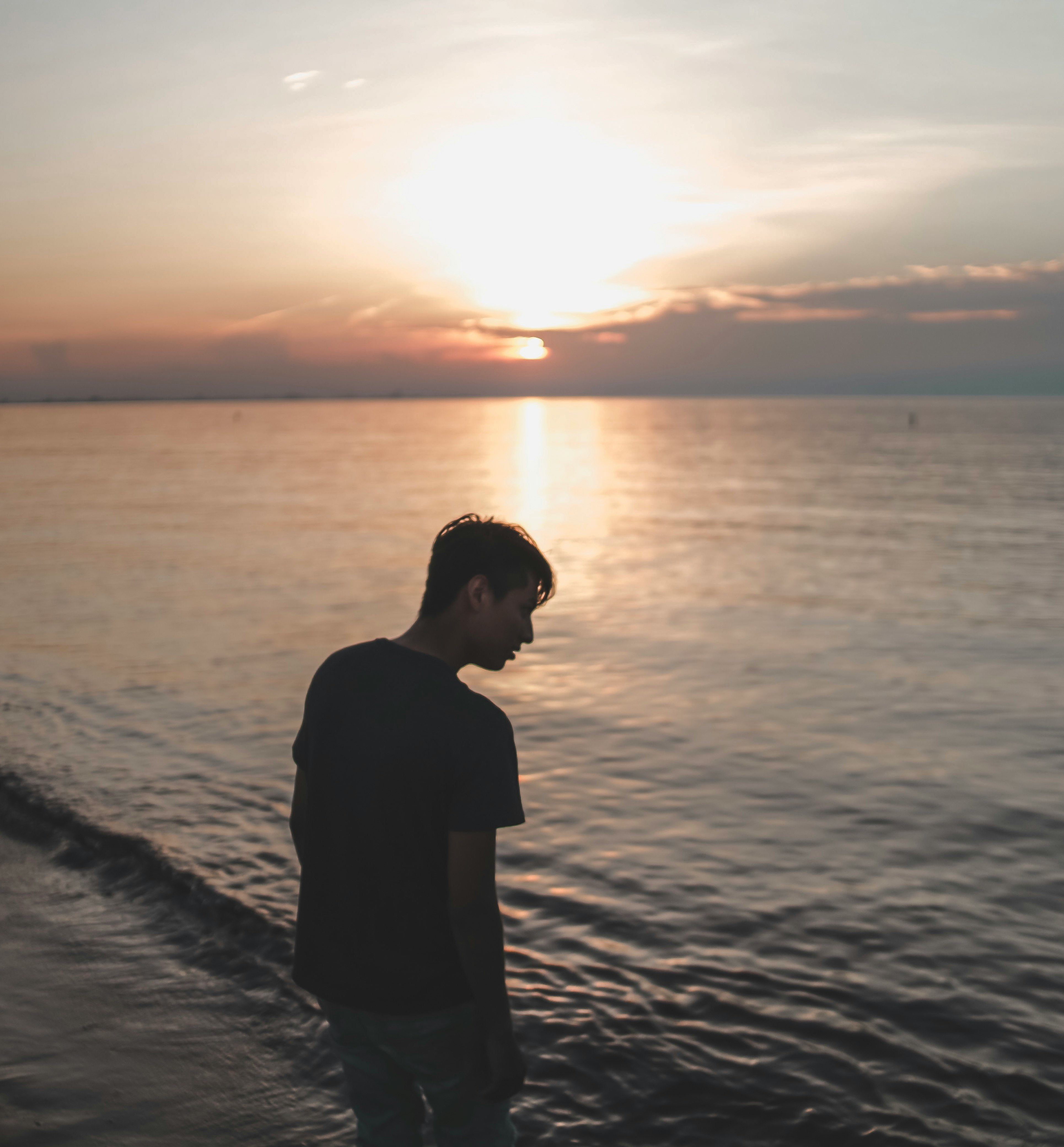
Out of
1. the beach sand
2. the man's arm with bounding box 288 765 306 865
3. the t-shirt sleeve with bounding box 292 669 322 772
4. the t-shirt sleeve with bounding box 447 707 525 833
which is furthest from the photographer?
the beach sand

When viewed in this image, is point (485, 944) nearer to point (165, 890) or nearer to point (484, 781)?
point (484, 781)

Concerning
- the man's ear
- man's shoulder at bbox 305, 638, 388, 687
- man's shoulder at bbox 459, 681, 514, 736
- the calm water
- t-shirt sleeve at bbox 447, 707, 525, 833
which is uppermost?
the man's ear

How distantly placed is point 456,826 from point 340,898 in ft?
1.50

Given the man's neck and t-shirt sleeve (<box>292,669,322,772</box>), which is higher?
the man's neck

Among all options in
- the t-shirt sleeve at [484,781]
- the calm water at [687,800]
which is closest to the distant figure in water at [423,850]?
the t-shirt sleeve at [484,781]

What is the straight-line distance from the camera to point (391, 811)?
9.11 feet

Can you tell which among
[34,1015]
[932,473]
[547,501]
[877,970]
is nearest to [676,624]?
[877,970]

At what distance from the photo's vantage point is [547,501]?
188ft

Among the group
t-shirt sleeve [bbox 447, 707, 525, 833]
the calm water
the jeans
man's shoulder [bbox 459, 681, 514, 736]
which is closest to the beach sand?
the calm water

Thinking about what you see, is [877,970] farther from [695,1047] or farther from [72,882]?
[72,882]

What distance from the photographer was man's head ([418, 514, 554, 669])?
117 inches

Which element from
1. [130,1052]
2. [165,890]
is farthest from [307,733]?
[165,890]

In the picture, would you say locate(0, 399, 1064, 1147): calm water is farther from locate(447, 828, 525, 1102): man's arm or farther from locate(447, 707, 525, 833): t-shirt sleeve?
locate(447, 707, 525, 833): t-shirt sleeve

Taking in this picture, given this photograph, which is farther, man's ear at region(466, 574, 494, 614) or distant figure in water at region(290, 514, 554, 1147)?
man's ear at region(466, 574, 494, 614)
